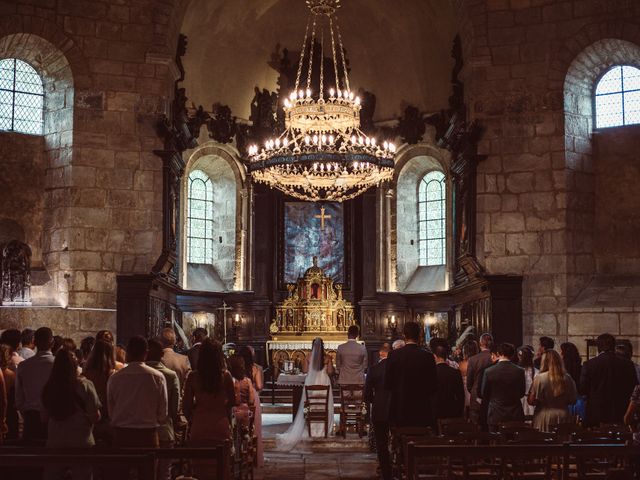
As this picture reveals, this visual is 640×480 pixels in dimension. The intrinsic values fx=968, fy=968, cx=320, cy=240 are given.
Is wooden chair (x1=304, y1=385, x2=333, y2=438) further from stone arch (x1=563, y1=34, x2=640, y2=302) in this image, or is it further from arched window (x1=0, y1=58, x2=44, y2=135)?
arched window (x1=0, y1=58, x2=44, y2=135)

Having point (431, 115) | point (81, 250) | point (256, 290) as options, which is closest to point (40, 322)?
point (81, 250)

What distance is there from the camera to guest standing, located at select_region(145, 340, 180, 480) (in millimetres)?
7342

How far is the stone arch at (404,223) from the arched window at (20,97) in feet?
25.6

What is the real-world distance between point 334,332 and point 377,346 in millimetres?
986

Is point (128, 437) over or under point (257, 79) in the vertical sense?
under

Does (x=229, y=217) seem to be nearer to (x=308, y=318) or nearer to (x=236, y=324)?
(x=236, y=324)

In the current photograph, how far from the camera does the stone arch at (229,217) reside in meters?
21.5

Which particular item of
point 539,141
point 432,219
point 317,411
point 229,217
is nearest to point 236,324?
point 229,217

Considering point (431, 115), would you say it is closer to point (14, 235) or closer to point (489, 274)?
point (489, 274)

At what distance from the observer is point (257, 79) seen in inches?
861

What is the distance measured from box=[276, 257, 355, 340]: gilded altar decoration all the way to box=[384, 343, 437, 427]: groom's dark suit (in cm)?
1220

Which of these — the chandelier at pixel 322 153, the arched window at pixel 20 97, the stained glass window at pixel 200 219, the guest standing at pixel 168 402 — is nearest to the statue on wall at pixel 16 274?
the arched window at pixel 20 97

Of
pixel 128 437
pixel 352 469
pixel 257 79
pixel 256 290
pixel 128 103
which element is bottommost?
pixel 352 469

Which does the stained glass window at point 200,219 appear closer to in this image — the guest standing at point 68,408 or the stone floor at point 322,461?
the stone floor at point 322,461
